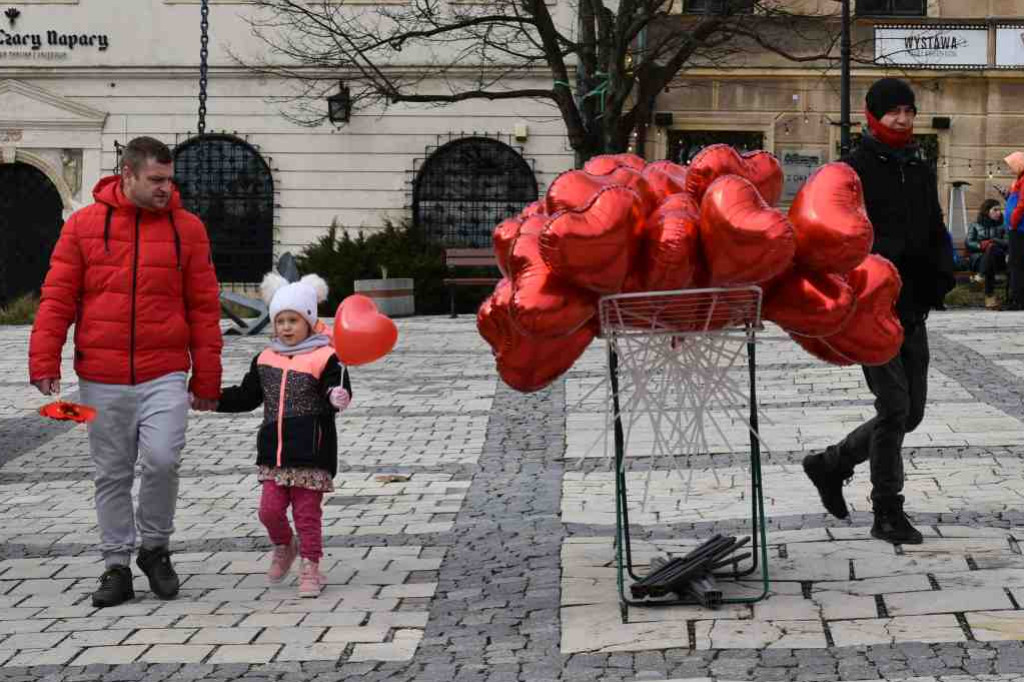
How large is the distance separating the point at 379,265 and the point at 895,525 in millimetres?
17796

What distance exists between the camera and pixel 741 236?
5695 millimetres

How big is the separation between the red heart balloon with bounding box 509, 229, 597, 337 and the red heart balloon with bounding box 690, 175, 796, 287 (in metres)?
0.44

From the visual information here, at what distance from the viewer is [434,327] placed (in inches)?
821

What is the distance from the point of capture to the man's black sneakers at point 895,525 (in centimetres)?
732

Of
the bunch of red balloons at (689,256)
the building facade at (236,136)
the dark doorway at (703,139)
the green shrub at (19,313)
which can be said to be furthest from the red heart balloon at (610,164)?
the dark doorway at (703,139)

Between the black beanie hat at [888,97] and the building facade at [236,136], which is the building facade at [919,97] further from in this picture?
the black beanie hat at [888,97]

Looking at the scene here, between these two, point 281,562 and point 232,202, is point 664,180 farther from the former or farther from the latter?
point 232,202

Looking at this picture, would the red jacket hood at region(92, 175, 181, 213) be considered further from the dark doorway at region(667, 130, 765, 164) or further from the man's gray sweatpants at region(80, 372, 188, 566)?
the dark doorway at region(667, 130, 765, 164)

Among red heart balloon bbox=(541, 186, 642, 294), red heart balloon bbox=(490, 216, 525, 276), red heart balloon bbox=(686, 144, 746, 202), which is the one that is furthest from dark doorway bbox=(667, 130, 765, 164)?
red heart balloon bbox=(541, 186, 642, 294)

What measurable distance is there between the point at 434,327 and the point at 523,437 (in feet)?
31.7

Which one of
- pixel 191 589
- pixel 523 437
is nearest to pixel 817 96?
pixel 523 437

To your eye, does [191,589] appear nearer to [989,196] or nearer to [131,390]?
[131,390]

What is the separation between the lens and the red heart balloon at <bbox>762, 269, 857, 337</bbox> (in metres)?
5.98

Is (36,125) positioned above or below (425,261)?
above
